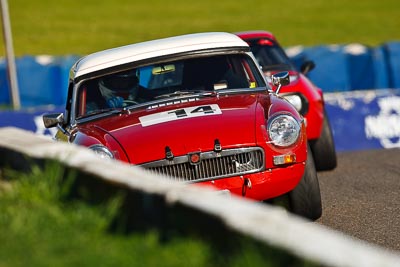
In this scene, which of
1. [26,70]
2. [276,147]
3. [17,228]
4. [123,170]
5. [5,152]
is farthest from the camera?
[26,70]

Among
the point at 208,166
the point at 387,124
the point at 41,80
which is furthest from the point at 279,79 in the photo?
the point at 41,80

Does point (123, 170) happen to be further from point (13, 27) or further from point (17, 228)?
point (13, 27)

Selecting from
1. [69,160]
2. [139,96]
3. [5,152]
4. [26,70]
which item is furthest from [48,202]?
[26,70]

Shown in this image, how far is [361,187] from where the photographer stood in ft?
34.8

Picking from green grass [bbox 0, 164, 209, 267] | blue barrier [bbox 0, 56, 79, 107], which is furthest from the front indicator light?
blue barrier [bbox 0, 56, 79, 107]

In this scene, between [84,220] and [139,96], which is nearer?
[84,220]

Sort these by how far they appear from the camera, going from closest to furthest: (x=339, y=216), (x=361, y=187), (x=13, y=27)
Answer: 1. (x=339, y=216)
2. (x=361, y=187)
3. (x=13, y=27)

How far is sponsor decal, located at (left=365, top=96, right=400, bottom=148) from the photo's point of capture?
1562 centimetres

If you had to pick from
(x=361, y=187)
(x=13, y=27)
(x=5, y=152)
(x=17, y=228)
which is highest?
(x=17, y=228)

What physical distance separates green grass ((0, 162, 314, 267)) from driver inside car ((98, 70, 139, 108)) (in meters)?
3.43

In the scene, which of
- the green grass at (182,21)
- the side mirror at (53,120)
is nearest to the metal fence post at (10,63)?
the side mirror at (53,120)

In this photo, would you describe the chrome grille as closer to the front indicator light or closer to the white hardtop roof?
the front indicator light

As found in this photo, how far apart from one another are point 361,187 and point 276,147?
3052mm

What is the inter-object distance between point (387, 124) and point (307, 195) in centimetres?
777
